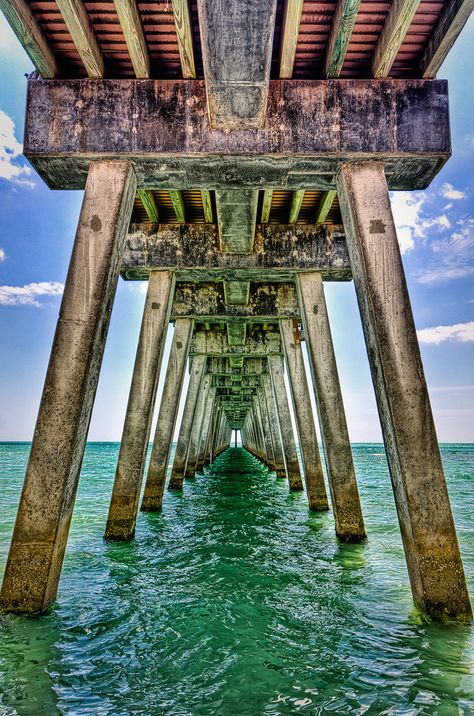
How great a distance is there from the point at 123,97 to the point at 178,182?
2.80 feet

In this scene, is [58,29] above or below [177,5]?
above

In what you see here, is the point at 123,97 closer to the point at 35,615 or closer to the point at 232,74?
the point at 232,74

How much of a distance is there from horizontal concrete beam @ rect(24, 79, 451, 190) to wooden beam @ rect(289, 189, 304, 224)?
6.27 feet

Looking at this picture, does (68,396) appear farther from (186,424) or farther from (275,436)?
(275,436)

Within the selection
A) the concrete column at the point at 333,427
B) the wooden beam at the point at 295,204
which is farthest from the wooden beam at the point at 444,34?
the concrete column at the point at 333,427

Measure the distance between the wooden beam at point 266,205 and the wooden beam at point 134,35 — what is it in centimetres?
219

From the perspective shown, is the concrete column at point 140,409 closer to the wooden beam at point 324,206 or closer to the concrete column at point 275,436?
the wooden beam at point 324,206

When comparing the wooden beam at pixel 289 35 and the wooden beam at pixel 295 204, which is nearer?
the wooden beam at pixel 289 35

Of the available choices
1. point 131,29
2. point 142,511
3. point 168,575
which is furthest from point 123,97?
point 142,511

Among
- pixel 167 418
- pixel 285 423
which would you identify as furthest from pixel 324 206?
pixel 285 423

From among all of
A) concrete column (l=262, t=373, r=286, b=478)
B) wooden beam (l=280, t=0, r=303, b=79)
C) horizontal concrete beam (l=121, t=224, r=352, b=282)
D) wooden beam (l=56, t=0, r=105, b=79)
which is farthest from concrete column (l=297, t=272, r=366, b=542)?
concrete column (l=262, t=373, r=286, b=478)

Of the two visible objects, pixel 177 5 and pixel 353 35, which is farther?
pixel 353 35

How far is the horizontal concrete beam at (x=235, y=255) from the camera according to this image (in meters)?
7.16

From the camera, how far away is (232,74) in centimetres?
371
